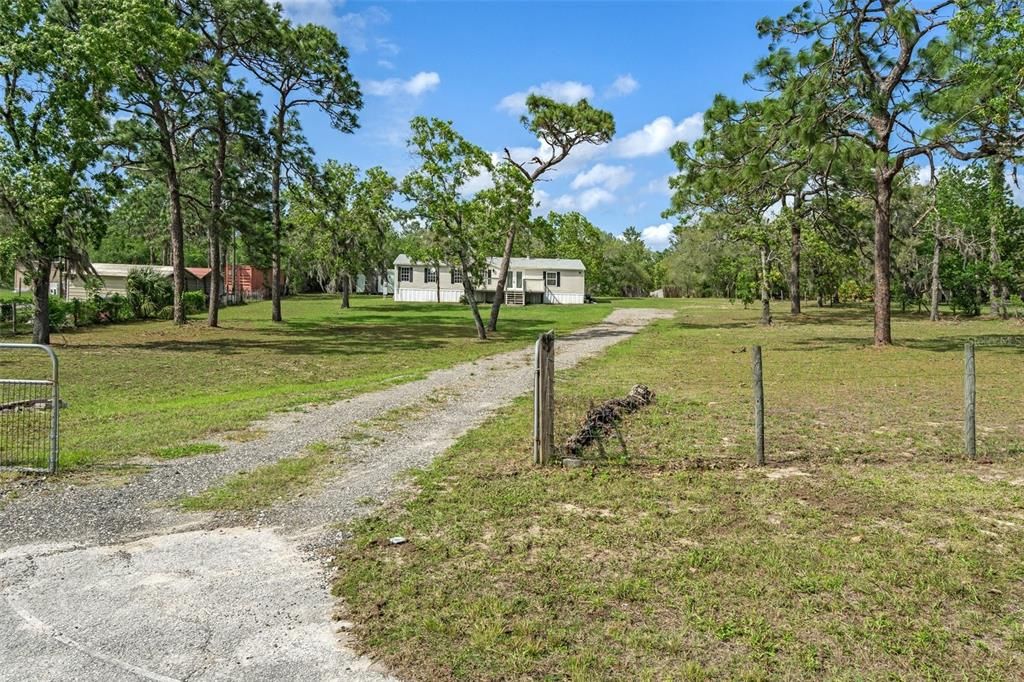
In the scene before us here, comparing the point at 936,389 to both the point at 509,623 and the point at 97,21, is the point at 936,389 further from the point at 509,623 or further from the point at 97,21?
the point at 97,21

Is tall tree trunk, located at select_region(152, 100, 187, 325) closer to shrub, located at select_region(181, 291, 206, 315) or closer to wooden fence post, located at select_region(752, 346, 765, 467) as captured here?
shrub, located at select_region(181, 291, 206, 315)

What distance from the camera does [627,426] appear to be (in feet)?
28.8

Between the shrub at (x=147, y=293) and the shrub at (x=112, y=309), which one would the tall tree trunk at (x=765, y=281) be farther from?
the shrub at (x=147, y=293)

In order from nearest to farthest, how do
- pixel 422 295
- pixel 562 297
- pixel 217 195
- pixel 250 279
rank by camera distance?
pixel 217 195, pixel 422 295, pixel 562 297, pixel 250 279

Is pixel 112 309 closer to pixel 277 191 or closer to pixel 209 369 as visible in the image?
pixel 277 191

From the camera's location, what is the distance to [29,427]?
8.75m

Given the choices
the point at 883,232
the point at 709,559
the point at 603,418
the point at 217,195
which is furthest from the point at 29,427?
the point at 217,195

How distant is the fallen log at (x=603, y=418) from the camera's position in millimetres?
7435

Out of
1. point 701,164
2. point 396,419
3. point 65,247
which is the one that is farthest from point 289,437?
point 65,247

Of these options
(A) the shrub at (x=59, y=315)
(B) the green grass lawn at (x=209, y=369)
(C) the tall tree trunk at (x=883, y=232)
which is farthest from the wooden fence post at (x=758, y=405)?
(A) the shrub at (x=59, y=315)

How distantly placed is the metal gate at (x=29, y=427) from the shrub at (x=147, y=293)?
24688mm

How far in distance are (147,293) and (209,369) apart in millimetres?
22221

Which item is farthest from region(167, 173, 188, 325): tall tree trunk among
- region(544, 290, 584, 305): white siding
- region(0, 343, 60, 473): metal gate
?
region(544, 290, 584, 305): white siding

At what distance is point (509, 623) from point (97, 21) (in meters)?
22.5
